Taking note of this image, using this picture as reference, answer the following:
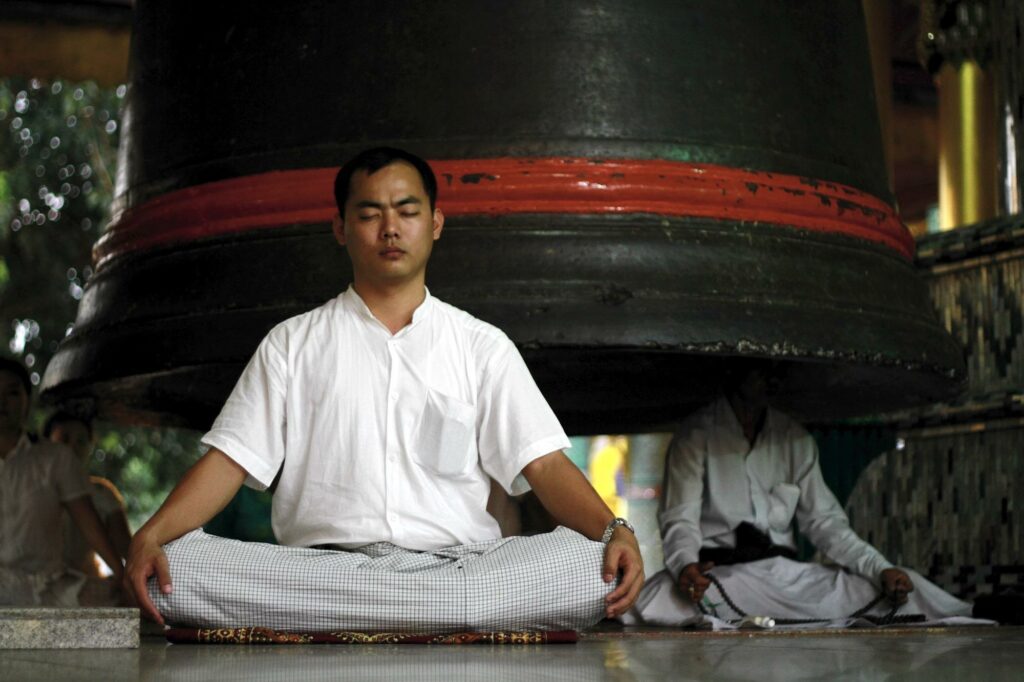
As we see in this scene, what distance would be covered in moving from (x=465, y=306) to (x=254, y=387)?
535 millimetres

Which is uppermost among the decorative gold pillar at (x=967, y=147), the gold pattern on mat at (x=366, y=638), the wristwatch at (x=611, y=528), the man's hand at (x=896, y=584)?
the decorative gold pillar at (x=967, y=147)

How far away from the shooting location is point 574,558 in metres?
2.54

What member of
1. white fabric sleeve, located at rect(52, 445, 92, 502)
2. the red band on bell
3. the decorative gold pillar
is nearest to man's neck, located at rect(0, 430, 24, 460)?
white fabric sleeve, located at rect(52, 445, 92, 502)

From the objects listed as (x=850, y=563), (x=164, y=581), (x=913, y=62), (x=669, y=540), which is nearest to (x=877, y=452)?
(x=850, y=563)

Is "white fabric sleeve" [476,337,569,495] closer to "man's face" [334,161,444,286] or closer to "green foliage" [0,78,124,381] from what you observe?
"man's face" [334,161,444,286]

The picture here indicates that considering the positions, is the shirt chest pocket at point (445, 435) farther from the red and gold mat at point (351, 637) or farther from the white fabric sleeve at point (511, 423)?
the red and gold mat at point (351, 637)

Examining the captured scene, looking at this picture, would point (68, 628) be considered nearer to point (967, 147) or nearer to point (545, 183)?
point (545, 183)

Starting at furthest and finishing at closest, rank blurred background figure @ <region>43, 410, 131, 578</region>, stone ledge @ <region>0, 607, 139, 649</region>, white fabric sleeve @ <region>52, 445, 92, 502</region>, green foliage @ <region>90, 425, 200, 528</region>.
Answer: green foliage @ <region>90, 425, 200, 528</region> < blurred background figure @ <region>43, 410, 131, 578</region> < white fabric sleeve @ <region>52, 445, 92, 502</region> < stone ledge @ <region>0, 607, 139, 649</region>

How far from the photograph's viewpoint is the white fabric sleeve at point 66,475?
16.5 feet

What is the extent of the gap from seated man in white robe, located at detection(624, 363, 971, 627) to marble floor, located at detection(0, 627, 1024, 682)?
1787 millimetres

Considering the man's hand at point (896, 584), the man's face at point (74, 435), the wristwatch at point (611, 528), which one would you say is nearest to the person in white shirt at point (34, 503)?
the man's face at point (74, 435)

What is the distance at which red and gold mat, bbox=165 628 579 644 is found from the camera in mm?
2439

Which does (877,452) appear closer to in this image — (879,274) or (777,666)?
(879,274)

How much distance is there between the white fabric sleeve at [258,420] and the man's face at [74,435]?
3181 millimetres
